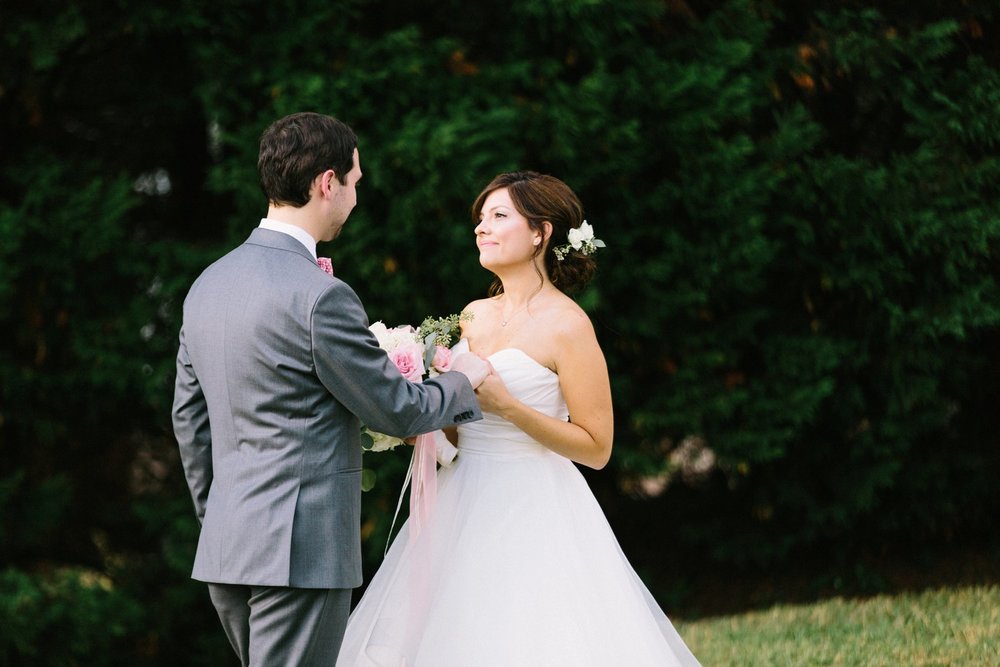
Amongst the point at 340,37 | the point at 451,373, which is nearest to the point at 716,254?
the point at 340,37

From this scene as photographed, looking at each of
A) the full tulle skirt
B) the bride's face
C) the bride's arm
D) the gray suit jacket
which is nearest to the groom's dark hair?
the gray suit jacket

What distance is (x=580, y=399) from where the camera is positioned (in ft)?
11.8

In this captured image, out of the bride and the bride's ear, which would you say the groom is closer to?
the bride

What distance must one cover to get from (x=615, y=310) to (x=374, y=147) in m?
1.76

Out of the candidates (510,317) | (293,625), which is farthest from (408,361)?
(293,625)

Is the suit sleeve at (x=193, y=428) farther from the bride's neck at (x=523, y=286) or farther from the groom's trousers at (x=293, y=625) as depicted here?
the bride's neck at (x=523, y=286)

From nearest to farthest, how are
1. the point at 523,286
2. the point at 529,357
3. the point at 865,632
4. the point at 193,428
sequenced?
the point at 193,428 → the point at 529,357 → the point at 523,286 → the point at 865,632

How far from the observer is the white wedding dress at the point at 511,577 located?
3.31 m

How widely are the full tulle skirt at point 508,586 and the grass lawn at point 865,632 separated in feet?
5.11

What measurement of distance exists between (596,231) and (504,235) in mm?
2479

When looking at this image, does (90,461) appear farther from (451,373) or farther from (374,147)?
(451,373)

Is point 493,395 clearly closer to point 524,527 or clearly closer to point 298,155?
point 524,527

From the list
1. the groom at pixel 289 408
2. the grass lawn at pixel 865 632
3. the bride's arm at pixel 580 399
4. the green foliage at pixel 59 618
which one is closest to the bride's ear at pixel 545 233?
the bride's arm at pixel 580 399

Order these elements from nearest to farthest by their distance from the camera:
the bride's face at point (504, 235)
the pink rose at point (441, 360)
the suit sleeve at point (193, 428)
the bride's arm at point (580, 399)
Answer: the suit sleeve at point (193, 428) < the pink rose at point (441, 360) < the bride's arm at point (580, 399) < the bride's face at point (504, 235)
